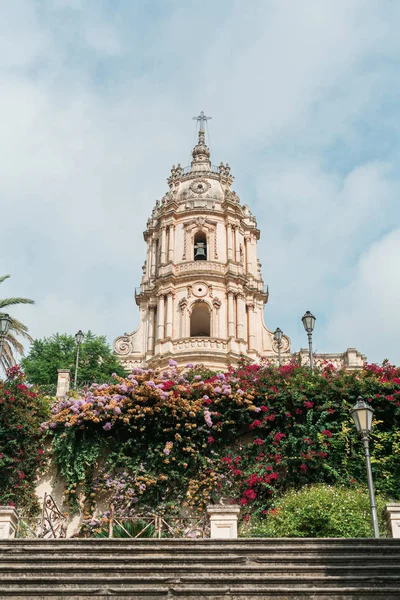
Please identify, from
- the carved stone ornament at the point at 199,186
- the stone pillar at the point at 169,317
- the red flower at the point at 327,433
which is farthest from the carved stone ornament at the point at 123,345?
the red flower at the point at 327,433

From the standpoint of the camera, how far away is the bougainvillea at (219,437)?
1568 centimetres

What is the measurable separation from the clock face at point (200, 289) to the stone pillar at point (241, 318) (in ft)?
6.18

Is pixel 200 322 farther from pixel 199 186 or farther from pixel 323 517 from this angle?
pixel 323 517

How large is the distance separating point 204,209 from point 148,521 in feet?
91.3

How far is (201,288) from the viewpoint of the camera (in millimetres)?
36438

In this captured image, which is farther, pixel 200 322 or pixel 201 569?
pixel 200 322

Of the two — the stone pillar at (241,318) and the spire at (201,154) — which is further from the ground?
the spire at (201,154)

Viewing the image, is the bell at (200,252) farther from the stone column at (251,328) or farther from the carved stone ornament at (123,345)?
the carved stone ornament at (123,345)

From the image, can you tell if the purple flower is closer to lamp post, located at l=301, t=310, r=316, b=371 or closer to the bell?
lamp post, located at l=301, t=310, r=316, b=371

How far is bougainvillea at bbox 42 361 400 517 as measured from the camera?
15.7m

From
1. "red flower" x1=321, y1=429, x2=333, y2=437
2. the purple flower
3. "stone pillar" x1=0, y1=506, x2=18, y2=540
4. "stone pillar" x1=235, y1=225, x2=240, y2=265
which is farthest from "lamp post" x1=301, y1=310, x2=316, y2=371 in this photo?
"stone pillar" x1=235, y1=225, x2=240, y2=265

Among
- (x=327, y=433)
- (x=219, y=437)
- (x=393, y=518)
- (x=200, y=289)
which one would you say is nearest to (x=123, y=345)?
(x=200, y=289)

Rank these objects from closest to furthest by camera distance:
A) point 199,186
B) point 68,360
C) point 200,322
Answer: point 68,360 < point 200,322 < point 199,186

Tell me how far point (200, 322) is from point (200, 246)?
14.2 feet
